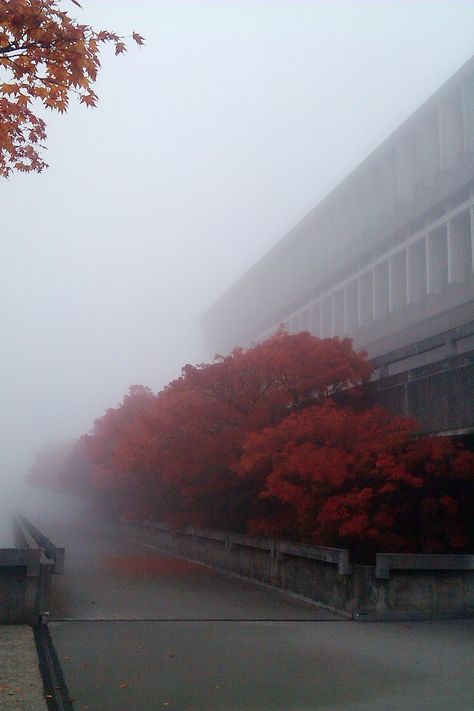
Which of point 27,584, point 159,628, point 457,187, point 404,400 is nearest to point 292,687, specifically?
point 159,628

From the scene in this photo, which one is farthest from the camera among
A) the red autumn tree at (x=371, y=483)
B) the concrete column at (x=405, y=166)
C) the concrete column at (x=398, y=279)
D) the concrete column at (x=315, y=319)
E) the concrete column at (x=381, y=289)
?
the concrete column at (x=315, y=319)

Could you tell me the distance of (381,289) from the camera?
134 feet

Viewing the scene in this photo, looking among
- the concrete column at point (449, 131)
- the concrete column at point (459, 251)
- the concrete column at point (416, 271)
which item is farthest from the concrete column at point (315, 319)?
the concrete column at point (459, 251)

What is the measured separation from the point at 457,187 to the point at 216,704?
2854 centimetres

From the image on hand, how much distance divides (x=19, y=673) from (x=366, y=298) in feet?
113

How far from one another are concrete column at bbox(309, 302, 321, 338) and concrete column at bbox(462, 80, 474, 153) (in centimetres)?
1522

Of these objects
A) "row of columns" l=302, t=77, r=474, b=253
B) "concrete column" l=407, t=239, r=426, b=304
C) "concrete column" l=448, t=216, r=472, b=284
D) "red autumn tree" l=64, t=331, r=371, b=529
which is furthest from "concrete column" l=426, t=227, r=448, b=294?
"red autumn tree" l=64, t=331, r=371, b=529

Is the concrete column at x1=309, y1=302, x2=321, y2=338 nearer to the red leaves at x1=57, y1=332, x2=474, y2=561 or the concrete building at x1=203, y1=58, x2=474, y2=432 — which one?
the concrete building at x1=203, y1=58, x2=474, y2=432

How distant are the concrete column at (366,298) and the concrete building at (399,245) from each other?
0.17 ft

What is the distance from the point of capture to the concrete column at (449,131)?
36.3 metres

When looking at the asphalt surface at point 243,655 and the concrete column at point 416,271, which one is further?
the concrete column at point 416,271

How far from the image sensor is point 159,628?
13766 millimetres

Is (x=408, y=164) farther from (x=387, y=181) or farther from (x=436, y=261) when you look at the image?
(x=436, y=261)

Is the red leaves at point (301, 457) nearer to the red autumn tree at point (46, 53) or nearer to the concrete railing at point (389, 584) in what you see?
the concrete railing at point (389, 584)
